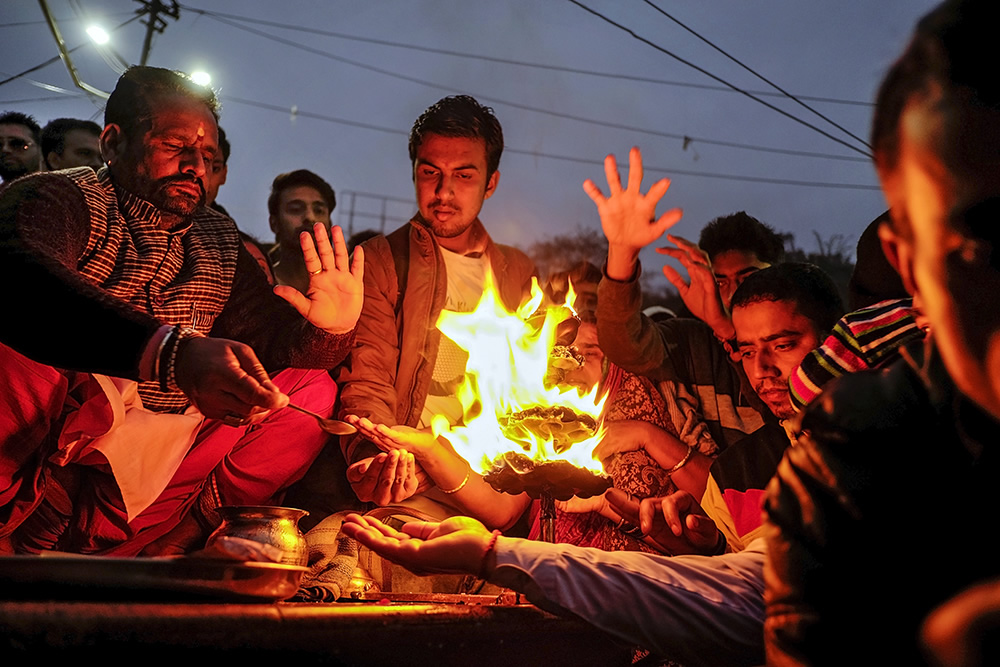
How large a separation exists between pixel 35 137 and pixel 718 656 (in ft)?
24.9

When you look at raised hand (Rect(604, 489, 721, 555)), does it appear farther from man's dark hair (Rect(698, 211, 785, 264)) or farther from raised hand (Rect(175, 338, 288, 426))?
man's dark hair (Rect(698, 211, 785, 264))

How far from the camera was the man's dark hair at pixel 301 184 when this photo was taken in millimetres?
7230

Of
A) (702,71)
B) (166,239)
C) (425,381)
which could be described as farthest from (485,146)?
(702,71)

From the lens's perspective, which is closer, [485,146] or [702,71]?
[485,146]

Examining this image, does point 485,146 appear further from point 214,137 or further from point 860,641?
point 860,641

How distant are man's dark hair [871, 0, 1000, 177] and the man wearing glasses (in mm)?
7701

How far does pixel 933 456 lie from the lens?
142cm

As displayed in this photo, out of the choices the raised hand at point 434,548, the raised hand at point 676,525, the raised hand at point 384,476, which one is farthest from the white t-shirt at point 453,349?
the raised hand at point 434,548

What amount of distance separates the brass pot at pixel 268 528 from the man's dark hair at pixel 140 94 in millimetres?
2624

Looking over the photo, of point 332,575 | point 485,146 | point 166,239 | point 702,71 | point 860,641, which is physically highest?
point 702,71

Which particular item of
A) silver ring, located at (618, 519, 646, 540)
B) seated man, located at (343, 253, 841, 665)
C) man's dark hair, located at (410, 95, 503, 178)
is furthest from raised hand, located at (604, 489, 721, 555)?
man's dark hair, located at (410, 95, 503, 178)

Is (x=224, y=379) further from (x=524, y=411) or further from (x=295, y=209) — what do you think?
(x=295, y=209)

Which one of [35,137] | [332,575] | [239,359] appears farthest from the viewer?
[35,137]

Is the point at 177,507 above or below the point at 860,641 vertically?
below
